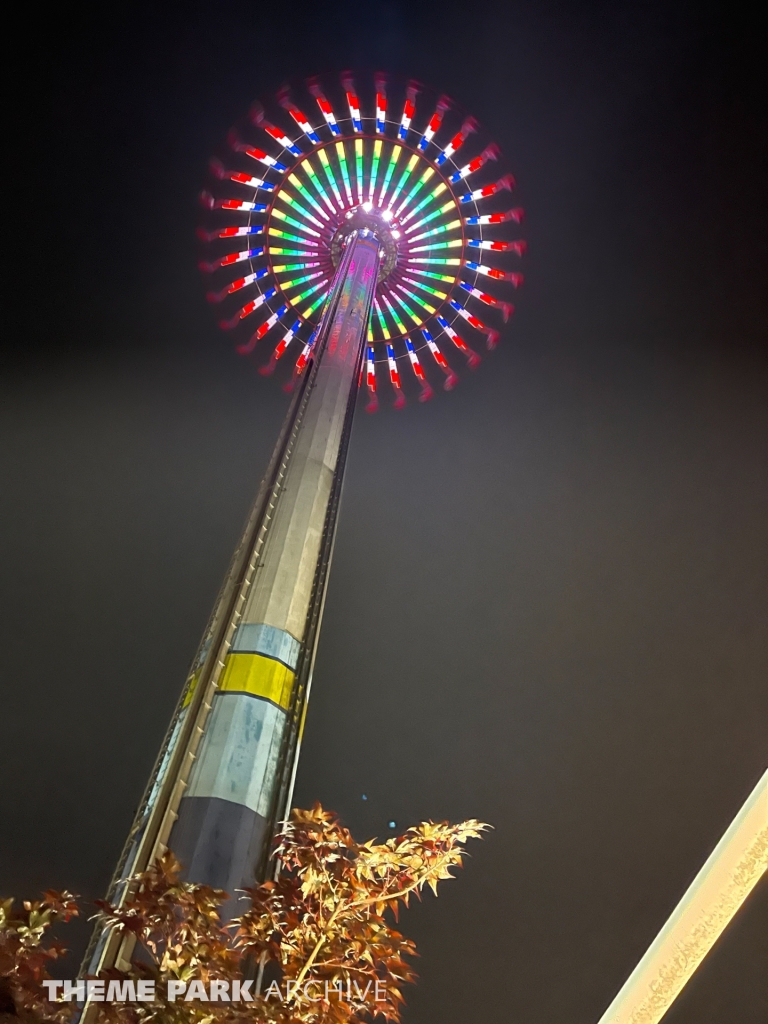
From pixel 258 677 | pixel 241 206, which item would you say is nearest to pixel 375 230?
pixel 241 206

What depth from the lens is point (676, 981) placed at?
886 centimetres

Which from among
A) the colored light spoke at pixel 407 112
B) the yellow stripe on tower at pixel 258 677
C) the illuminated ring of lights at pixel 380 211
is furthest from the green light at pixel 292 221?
the yellow stripe on tower at pixel 258 677

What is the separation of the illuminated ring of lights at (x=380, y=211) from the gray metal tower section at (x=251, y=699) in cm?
766

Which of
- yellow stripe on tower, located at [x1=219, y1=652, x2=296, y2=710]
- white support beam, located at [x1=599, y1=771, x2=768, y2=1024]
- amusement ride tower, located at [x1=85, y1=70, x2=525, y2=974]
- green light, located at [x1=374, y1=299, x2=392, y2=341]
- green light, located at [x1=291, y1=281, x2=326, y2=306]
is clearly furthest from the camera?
green light, located at [x1=291, y1=281, x2=326, y2=306]

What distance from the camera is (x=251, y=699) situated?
5793 millimetres

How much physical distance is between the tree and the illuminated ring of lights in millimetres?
13146

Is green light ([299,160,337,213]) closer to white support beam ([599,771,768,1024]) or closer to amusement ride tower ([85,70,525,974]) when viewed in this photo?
amusement ride tower ([85,70,525,974])

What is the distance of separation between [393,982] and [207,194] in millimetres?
16185

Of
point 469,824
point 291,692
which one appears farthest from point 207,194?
point 469,824

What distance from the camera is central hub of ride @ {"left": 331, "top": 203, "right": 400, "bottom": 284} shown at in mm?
15003

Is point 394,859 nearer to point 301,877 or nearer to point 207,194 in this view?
point 301,877

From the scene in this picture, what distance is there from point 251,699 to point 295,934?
2330mm

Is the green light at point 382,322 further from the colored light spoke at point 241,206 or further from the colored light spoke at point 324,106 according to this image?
the colored light spoke at point 324,106

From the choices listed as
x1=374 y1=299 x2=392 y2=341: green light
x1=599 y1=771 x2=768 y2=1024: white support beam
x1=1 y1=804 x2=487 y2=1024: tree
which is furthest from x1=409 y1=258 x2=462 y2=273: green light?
x1=1 y1=804 x2=487 y2=1024: tree
